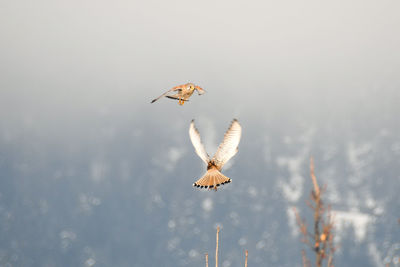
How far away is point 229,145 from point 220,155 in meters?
0.26

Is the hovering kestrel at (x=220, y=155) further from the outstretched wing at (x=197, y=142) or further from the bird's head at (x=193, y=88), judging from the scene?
the bird's head at (x=193, y=88)

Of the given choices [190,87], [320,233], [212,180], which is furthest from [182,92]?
[320,233]

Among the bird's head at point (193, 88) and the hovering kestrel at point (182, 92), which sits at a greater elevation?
the bird's head at point (193, 88)

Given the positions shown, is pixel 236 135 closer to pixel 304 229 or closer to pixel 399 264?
pixel 304 229

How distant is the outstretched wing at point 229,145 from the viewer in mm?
9422

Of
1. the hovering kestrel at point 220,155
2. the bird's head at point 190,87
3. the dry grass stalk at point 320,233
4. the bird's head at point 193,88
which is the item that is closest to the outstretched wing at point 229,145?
the hovering kestrel at point 220,155

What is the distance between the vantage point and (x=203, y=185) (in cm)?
941

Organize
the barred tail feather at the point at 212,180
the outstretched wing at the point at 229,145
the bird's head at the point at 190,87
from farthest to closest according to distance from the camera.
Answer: the outstretched wing at the point at 229,145 < the barred tail feather at the point at 212,180 < the bird's head at the point at 190,87

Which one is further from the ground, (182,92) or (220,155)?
(182,92)

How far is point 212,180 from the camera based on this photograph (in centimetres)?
945

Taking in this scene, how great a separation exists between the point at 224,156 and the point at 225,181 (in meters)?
0.43

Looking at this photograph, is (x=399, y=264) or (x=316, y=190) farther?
(x=399, y=264)

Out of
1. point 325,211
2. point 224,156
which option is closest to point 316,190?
point 325,211

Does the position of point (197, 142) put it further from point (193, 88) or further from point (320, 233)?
point (320, 233)
